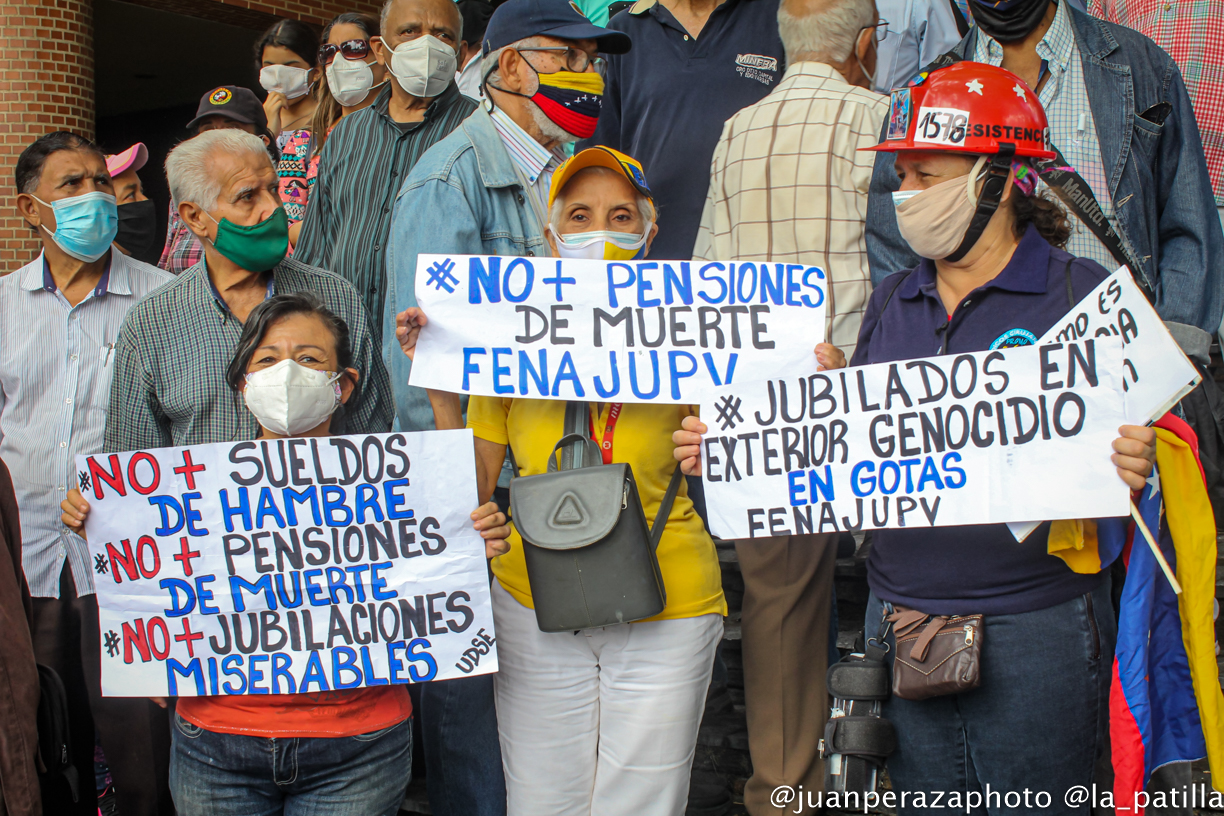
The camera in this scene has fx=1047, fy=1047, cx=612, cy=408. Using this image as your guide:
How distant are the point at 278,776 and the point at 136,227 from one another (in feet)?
11.8

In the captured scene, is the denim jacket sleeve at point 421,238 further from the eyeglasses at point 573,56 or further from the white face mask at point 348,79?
the white face mask at point 348,79

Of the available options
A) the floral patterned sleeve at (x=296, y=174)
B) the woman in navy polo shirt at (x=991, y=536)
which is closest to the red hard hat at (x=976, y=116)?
the woman in navy polo shirt at (x=991, y=536)

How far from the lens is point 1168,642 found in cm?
238

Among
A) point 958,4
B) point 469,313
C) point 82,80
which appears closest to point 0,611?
point 469,313

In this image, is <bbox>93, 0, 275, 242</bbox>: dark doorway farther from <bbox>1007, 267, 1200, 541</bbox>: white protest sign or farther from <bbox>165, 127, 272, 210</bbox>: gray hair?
<bbox>1007, 267, 1200, 541</bbox>: white protest sign

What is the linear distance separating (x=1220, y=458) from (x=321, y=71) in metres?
4.66

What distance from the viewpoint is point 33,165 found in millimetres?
4098

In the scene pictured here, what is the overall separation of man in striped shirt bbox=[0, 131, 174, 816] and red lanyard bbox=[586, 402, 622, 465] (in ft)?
6.35

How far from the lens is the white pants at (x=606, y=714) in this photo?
265cm

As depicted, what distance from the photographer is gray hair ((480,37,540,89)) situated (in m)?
3.46

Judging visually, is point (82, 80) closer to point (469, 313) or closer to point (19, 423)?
point (19, 423)

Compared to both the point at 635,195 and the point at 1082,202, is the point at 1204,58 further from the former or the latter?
the point at 635,195

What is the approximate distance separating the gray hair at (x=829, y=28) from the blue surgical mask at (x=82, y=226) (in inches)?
105

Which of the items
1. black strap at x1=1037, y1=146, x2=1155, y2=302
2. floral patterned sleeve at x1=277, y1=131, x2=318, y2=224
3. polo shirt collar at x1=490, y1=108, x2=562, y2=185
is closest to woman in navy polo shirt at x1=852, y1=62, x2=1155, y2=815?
black strap at x1=1037, y1=146, x2=1155, y2=302
